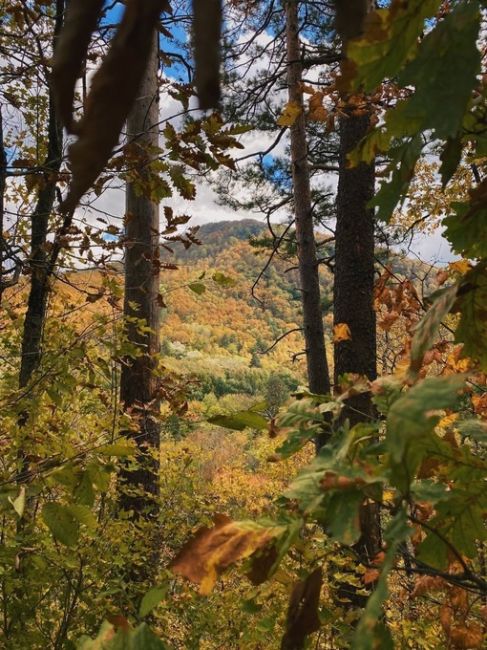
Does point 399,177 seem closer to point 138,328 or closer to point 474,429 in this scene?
point 474,429

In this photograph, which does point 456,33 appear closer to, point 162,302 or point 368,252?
point 162,302

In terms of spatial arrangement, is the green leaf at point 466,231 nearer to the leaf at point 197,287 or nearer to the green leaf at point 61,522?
the green leaf at point 61,522

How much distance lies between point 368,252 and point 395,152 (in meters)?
3.02

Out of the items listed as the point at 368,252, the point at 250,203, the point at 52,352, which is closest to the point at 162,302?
the point at 52,352

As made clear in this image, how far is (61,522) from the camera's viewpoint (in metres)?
1.05

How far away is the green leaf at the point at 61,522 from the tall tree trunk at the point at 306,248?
12.4 ft

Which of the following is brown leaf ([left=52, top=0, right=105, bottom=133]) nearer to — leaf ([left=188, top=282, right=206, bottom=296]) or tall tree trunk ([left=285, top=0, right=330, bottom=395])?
leaf ([left=188, top=282, right=206, bottom=296])

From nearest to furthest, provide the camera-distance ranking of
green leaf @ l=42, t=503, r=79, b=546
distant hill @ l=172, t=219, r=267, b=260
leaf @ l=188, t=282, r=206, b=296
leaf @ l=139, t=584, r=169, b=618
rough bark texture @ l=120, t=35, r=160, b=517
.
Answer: leaf @ l=139, t=584, r=169, b=618 → green leaf @ l=42, t=503, r=79, b=546 → leaf @ l=188, t=282, r=206, b=296 → rough bark texture @ l=120, t=35, r=160, b=517 → distant hill @ l=172, t=219, r=267, b=260

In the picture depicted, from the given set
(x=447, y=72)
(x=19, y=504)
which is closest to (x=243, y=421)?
(x=19, y=504)

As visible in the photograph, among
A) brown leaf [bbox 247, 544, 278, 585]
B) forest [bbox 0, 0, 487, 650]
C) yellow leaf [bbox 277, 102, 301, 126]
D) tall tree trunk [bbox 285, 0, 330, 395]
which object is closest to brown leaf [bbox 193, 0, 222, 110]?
forest [bbox 0, 0, 487, 650]

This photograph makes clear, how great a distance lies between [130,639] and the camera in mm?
629

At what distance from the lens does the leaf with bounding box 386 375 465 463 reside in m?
0.46

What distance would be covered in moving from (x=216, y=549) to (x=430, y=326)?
419 mm

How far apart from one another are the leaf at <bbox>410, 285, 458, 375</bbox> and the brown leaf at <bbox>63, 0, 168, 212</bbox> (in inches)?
20.0
